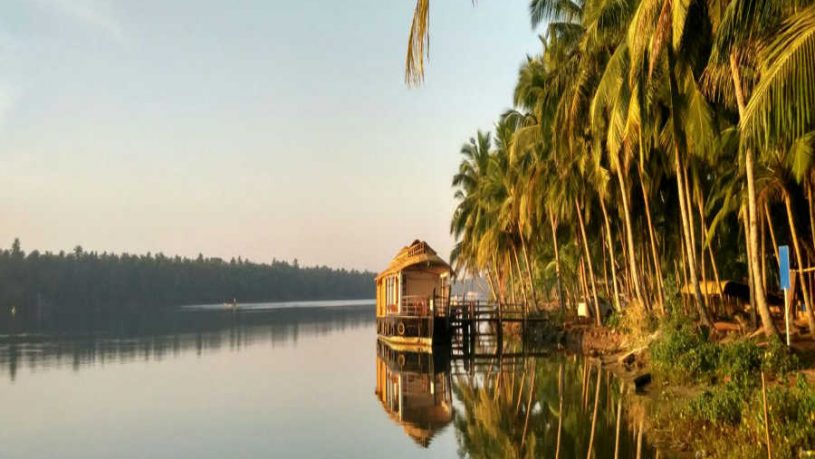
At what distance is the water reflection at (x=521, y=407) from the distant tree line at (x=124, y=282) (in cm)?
10375

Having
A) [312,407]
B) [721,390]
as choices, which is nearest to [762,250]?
[721,390]

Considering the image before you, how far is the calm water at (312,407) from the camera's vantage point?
1444 centimetres

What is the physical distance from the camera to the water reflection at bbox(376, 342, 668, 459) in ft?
42.7

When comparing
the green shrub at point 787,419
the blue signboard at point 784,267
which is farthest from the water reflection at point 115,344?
the blue signboard at point 784,267

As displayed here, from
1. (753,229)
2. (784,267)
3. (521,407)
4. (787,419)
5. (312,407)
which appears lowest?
(312,407)

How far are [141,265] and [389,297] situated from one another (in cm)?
11715

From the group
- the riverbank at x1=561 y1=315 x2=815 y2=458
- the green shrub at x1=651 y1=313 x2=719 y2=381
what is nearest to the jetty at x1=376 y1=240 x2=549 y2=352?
the riverbank at x1=561 y1=315 x2=815 y2=458

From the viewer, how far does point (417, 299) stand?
3309 cm

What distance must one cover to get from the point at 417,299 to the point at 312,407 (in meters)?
13.4

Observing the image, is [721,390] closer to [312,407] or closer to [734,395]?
[734,395]

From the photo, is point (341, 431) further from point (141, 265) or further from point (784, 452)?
point (141, 265)

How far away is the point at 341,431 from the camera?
651 inches

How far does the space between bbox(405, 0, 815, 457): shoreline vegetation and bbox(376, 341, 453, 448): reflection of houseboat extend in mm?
5300

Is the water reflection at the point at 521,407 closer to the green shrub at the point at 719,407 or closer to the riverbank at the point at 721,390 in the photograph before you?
the riverbank at the point at 721,390
